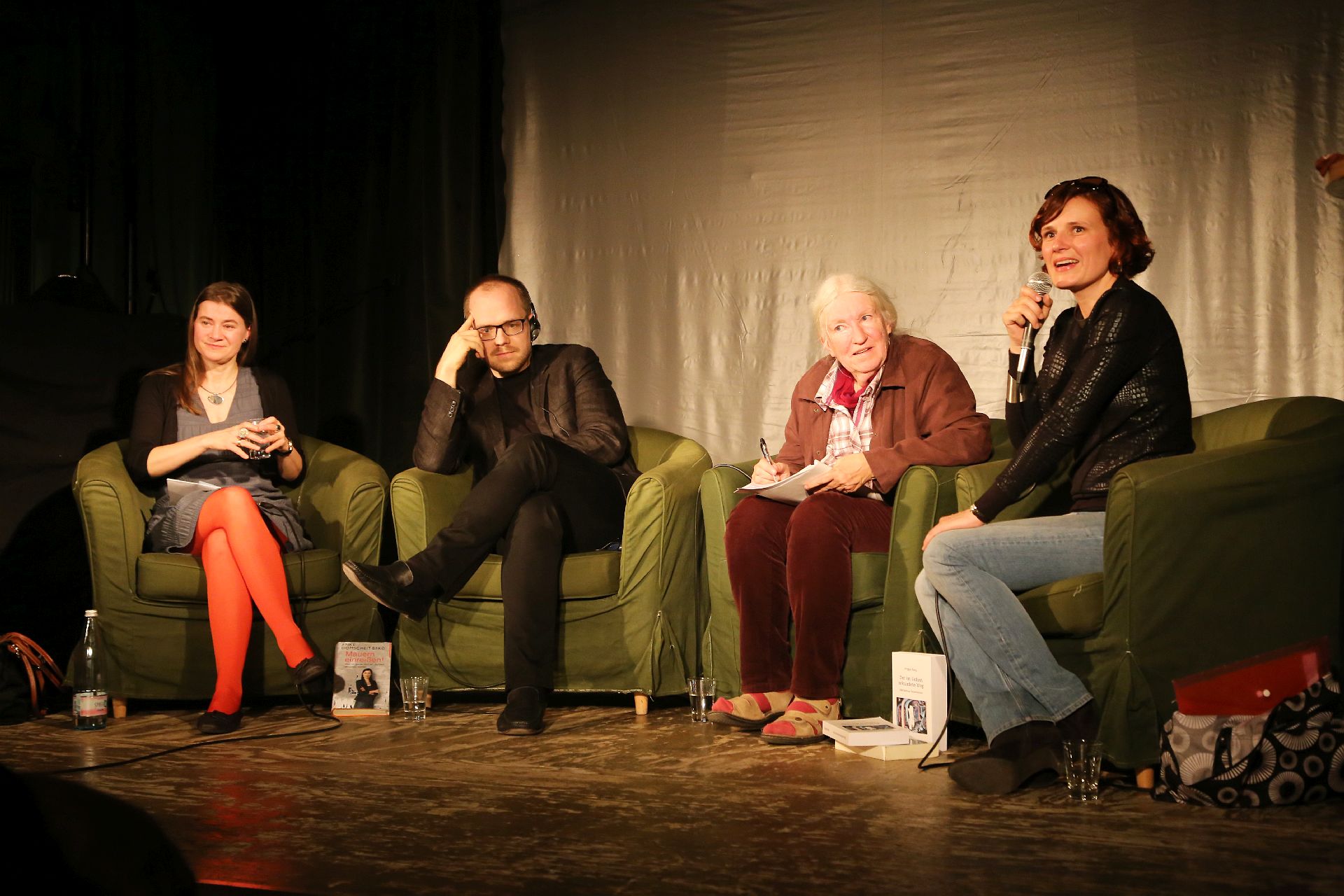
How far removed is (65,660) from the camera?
3764 millimetres

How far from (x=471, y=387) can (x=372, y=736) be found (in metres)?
1.19

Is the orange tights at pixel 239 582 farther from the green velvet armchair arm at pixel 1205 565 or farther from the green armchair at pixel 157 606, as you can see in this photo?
the green velvet armchair arm at pixel 1205 565

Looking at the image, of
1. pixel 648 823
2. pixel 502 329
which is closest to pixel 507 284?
pixel 502 329

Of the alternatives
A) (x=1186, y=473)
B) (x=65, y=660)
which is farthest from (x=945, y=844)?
(x=65, y=660)

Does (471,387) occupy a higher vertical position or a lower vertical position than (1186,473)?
higher

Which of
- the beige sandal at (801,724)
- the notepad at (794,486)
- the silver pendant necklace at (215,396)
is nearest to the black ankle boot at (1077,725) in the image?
the beige sandal at (801,724)

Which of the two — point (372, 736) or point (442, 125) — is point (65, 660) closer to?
point (372, 736)

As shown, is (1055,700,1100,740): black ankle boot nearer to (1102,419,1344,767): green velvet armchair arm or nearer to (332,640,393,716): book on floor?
(1102,419,1344,767): green velvet armchair arm

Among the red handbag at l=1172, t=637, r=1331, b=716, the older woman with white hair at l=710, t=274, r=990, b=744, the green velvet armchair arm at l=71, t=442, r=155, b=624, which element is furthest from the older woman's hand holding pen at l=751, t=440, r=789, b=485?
the green velvet armchair arm at l=71, t=442, r=155, b=624

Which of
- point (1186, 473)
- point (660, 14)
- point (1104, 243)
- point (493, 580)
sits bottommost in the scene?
point (493, 580)

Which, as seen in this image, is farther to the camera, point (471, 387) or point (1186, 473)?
point (471, 387)

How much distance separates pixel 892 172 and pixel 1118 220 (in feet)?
4.76

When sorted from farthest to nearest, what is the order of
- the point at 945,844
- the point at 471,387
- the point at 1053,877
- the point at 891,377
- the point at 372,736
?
the point at 471,387
the point at 891,377
the point at 372,736
the point at 945,844
the point at 1053,877

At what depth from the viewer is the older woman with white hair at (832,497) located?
2.83 meters
